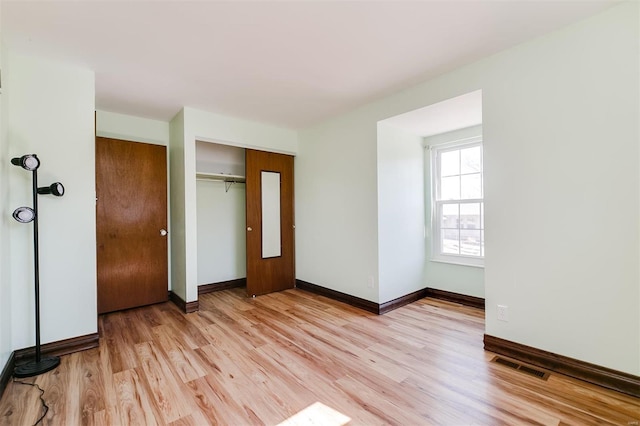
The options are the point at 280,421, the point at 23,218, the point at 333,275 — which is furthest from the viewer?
the point at 333,275

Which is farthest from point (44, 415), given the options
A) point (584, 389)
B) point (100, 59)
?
point (584, 389)

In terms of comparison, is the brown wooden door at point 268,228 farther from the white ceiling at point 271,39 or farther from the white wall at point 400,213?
the white wall at point 400,213

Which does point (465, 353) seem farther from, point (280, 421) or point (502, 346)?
point (280, 421)

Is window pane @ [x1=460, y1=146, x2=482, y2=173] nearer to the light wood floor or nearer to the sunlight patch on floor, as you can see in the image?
the light wood floor

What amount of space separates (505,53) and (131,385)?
12.2ft

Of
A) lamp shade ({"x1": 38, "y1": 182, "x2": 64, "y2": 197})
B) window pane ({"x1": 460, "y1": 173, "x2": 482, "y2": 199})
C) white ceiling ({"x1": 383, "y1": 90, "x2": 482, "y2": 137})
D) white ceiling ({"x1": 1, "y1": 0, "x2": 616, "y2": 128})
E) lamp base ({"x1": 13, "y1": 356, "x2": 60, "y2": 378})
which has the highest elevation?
white ceiling ({"x1": 1, "y1": 0, "x2": 616, "y2": 128})

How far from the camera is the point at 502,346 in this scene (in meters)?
2.33

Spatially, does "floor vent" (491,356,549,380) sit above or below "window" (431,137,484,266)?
below

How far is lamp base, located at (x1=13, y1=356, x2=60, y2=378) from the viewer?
2068 mm

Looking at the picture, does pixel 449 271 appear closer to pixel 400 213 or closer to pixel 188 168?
→ pixel 400 213

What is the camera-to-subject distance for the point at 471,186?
3613 millimetres

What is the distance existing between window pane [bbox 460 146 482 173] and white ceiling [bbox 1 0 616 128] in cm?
135

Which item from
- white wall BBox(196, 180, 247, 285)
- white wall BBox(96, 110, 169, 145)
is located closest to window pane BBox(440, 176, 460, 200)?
white wall BBox(196, 180, 247, 285)

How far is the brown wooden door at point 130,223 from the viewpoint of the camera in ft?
11.0
